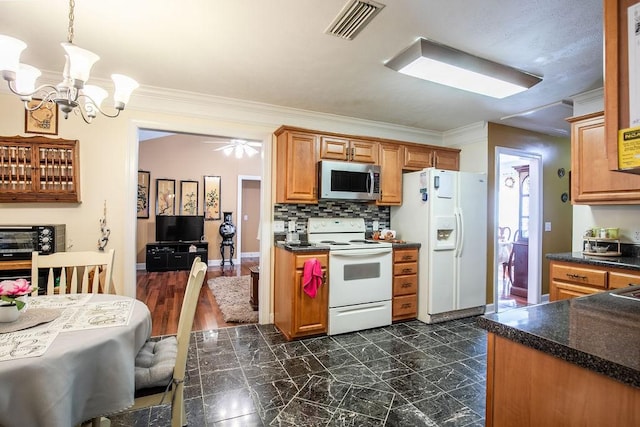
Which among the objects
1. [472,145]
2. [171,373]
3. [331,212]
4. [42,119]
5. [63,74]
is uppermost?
[472,145]

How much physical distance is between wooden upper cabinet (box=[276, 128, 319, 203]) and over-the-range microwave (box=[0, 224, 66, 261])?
77.5 inches

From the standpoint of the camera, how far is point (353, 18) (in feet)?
6.19

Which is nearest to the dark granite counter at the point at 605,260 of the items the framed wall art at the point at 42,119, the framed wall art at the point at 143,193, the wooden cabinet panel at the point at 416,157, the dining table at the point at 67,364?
the wooden cabinet panel at the point at 416,157

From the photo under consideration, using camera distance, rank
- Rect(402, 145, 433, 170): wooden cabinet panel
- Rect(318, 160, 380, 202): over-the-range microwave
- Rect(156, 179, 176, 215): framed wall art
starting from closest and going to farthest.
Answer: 1. Rect(318, 160, 380, 202): over-the-range microwave
2. Rect(402, 145, 433, 170): wooden cabinet panel
3. Rect(156, 179, 176, 215): framed wall art

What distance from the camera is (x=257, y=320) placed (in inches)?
139

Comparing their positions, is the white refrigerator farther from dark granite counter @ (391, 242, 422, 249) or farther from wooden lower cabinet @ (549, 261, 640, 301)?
wooden lower cabinet @ (549, 261, 640, 301)

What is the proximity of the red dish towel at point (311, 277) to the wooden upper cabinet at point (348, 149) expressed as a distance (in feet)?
3.82

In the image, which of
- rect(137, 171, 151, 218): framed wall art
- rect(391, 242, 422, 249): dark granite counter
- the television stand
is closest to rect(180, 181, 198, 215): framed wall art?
rect(137, 171, 151, 218): framed wall art

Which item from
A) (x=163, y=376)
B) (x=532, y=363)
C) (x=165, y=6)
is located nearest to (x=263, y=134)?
(x=165, y=6)

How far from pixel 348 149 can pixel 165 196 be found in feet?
16.6

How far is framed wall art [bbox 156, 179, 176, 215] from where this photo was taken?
6.88m

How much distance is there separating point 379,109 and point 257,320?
9.01ft

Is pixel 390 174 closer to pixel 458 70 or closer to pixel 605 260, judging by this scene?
pixel 458 70

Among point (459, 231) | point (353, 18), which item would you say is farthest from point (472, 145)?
point (353, 18)
